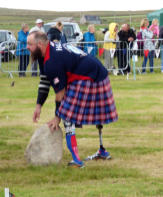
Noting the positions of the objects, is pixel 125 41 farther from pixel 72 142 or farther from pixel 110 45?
pixel 72 142

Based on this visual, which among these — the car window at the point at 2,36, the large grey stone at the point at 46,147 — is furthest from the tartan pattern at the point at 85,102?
the car window at the point at 2,36

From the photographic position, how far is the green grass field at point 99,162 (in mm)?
5543

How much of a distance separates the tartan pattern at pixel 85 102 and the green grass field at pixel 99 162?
0.60 meters

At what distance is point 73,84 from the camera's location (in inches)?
249

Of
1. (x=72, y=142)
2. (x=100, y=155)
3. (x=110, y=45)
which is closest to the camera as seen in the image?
(x=72, y=142)

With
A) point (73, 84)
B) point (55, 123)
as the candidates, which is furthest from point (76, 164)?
point (73, 84)

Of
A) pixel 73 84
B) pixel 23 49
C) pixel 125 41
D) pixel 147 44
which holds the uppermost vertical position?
pixel 73 84

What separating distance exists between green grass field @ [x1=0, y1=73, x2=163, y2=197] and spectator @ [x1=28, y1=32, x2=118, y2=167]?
529 mm

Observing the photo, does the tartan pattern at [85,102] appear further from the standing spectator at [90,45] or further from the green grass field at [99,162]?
the standing spectator at [90,45]

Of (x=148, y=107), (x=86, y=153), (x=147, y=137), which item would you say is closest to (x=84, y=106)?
(x=86, y=153)

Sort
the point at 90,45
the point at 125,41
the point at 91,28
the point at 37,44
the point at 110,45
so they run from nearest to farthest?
the point at 37,44 < the point at 125,41 < the point at 110,45 < the point at 90,45 < the point at 91,28

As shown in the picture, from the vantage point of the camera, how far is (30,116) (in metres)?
10.5

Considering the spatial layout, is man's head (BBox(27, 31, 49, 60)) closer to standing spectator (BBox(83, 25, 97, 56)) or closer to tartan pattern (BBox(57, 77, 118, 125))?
tartan pattern (BBox(57, 77, 118, 125))

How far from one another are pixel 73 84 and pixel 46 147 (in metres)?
0.86
